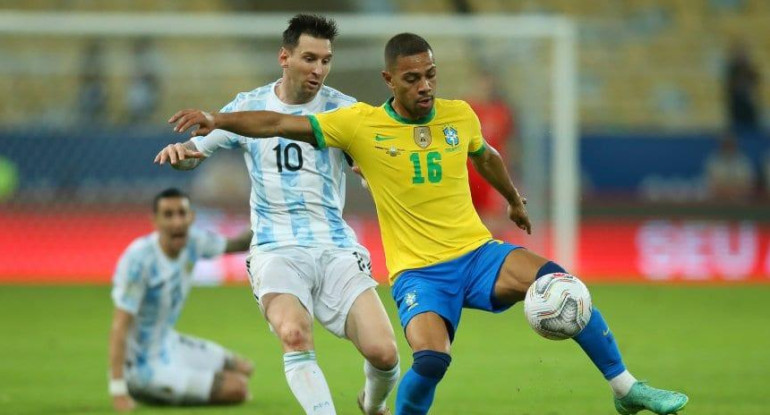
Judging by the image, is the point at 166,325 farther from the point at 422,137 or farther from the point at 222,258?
the point at 222,258

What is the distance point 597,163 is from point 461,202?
11.9m

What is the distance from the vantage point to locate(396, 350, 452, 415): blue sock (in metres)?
6.23

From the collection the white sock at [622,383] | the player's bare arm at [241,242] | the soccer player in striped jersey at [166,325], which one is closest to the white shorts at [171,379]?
the soccer player in striped jersey at [166,325]

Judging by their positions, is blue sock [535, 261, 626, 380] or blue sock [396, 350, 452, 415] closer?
blue sock [396, 350, 452, 415]

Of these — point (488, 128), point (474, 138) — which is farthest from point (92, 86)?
point (474, 138)

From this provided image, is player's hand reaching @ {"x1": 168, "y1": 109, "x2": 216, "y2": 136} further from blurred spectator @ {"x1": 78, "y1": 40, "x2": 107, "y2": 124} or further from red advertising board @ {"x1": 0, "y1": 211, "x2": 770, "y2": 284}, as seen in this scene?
blurred spectator @ {"x1": 78, "y1": 40, "x2": 107, "y2": 124}

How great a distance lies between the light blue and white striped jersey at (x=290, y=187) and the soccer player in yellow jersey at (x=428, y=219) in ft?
1.22

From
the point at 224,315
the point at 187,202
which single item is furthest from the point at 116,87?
the point at 187,202

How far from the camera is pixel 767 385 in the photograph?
28.4ft

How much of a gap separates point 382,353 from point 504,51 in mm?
11136

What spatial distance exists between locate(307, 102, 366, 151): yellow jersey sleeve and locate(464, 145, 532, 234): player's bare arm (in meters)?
0.74

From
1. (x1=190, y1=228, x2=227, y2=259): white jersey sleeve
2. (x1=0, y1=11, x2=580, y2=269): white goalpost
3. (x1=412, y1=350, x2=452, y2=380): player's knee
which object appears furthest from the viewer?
(x1=0, y1=11, x2=580, y2=269): white goalpost

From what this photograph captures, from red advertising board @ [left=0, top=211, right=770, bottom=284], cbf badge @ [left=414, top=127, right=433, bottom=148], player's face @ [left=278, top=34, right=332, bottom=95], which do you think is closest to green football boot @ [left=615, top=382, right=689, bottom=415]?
cbf badge @ [left=414, top=127, right=433, bottom=148]

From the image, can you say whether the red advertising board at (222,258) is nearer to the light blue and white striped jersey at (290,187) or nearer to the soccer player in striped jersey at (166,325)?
the soccer player in striped jersey at (166,325)
